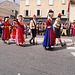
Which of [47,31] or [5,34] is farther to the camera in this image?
[5,34]

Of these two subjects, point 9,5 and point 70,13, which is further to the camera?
point 9,5

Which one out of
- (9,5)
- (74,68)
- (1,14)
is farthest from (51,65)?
(9,5)

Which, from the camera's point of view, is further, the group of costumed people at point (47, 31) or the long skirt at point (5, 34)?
the long skirt at point (5, 34)

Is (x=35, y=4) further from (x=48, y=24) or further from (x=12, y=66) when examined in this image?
(x=12, y=66)

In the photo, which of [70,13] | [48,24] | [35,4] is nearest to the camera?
[48,24]

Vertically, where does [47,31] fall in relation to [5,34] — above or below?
above

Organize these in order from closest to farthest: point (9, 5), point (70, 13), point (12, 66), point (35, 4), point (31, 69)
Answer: point (31, 69) < point (12, 66) < point (70, 13) < point (35, 4) < point (9, 5)

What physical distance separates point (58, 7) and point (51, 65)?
118 feet

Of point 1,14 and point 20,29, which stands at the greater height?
point 1,14

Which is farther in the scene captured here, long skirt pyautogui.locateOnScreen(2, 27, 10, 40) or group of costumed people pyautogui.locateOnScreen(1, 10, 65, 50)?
long skirt pyautogui.locateOnScreen(2, 27, 10, 40)

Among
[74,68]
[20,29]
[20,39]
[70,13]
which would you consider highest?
[70,13]

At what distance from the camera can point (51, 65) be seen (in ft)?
15.2

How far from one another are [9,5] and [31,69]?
159ft

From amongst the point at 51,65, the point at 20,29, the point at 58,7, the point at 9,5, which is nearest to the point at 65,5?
the point at 58,7
